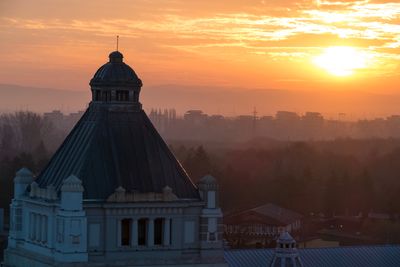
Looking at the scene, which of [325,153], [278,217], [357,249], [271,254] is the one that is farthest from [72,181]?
[325,153]

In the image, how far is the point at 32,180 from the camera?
1770 inches

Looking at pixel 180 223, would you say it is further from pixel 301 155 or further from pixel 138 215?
pixel 301 155

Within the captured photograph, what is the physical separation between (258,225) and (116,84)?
69.8 m

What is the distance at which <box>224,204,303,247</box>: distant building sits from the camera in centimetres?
10456

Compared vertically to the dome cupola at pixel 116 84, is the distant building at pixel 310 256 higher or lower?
lower

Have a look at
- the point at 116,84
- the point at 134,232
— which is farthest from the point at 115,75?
the point at 134,232

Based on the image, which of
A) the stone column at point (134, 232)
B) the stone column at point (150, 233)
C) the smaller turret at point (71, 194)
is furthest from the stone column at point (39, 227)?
the stone column at point (150, 233)

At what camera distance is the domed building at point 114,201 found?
41.7 meters

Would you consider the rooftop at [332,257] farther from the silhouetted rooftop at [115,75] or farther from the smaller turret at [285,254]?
the silhouetted rooftop at [115,75]

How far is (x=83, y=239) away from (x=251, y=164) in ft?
420

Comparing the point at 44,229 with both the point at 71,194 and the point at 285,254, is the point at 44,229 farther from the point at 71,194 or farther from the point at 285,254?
the point at 285,254

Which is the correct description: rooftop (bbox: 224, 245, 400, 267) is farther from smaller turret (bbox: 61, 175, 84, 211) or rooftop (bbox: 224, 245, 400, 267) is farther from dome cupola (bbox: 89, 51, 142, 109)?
smaller turret (bbox: 61, 175, 84, 211)

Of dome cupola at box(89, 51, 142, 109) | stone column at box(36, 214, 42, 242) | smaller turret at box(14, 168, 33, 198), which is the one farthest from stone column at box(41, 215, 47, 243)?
dome cupola at box(89, 51, 142, 109)

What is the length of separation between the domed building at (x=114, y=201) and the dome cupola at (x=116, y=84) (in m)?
0.03
